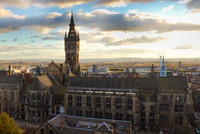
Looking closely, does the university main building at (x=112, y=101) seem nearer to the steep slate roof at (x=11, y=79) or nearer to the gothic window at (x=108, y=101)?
the gothic window at (x=108, y=101)

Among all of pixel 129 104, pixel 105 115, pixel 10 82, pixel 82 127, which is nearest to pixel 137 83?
pixel 129 104

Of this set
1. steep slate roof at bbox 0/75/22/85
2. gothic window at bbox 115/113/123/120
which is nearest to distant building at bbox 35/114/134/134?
gothic window at bbox 115/113/123/120

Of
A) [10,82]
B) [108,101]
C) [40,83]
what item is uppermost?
[40,83]

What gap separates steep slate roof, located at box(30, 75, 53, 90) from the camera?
66.3 meters

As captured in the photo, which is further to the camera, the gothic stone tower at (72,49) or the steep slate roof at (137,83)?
the gothic stone tower at (72,49)

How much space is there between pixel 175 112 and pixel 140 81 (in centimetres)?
1677

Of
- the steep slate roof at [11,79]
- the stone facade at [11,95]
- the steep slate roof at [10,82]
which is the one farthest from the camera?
the steep slate roof at [11,79]

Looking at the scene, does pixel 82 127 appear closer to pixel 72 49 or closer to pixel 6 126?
pixel 6 126

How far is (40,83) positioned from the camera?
67.1 metres

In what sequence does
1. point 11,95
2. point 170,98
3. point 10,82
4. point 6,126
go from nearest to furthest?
point 6,126 → point 170,98 → point 11,95 → point 10,82

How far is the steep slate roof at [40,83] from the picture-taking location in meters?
66.3

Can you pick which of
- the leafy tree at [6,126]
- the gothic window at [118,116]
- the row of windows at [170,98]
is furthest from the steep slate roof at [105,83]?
the leafy tree at [6,126]

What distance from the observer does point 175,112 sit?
6134 cm

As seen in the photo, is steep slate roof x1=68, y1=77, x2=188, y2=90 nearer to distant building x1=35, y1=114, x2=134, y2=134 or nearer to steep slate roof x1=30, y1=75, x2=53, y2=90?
steep slate roof x1=30, y1=75, x2=53, y2=90
